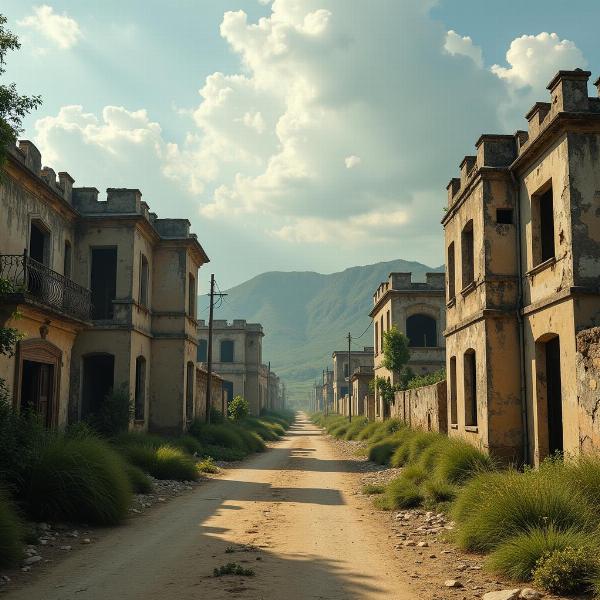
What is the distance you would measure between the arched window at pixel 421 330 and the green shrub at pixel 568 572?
90.8ft

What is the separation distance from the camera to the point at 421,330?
111 feet

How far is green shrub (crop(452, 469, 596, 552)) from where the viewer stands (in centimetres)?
698

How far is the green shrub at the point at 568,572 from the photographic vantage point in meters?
5.74

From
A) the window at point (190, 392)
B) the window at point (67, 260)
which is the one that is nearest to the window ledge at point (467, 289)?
the window at point (67, 260)

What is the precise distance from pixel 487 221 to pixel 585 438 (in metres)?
5.68

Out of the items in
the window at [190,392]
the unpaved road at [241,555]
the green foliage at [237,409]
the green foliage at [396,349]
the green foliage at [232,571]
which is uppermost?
the green foliage at [396,349]

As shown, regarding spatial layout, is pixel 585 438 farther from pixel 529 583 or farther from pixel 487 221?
pixel 487 221

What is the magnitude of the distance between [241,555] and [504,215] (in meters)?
9.80

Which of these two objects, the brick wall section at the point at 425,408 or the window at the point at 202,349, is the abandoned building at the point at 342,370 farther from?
the brick wall section at the point at 425,408

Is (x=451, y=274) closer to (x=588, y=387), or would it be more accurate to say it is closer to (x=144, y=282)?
(x=588, y=387)

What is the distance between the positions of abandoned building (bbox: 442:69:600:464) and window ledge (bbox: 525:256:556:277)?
25mm

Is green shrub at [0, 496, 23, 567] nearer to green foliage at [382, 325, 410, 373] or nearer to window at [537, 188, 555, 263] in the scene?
window at [537, 188, 555, 263]

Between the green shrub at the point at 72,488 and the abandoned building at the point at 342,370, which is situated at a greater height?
the abandoned building at the point at 342,370

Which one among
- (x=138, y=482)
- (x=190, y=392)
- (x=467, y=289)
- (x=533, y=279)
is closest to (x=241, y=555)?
(x=138, y=482)
